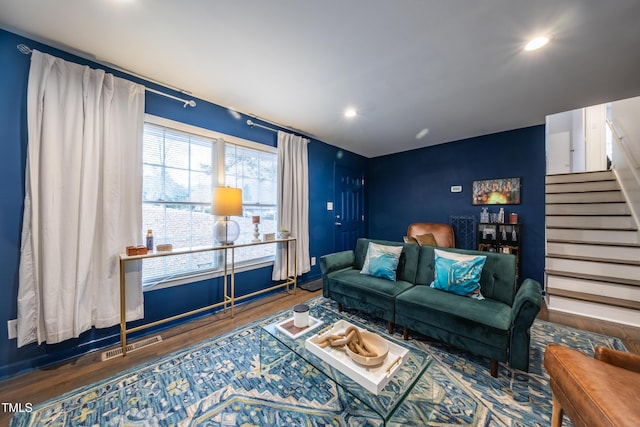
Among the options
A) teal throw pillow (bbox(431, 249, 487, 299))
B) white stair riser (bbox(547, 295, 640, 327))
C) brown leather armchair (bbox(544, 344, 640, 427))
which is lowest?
white stair riser (bbox(547, 295, 640, 327))

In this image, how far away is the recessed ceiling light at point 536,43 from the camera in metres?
1.71

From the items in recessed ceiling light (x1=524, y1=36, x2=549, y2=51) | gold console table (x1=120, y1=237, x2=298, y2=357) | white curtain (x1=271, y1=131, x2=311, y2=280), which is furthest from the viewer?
white curtain (x1=271, y1=131, x2=311, y2=280)

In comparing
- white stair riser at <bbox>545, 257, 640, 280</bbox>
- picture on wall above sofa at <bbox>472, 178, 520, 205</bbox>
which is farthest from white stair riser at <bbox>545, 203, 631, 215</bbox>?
white stair riser at <bbox>545, 257, 640, 280</bbox>

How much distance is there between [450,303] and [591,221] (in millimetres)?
3048

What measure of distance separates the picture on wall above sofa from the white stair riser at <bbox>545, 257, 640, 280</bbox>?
970 millimetres

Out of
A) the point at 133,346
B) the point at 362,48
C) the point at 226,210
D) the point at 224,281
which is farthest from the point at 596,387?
the point at 133,346

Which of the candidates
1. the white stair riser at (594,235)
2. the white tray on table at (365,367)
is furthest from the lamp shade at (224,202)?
the white stair riser at (594,235)

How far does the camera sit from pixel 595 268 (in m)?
2.84

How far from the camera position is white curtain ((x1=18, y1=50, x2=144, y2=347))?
1.68 meters

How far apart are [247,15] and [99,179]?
1809 mm

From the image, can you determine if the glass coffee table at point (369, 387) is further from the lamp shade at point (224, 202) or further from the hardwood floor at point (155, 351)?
the lamp shade at point (224, 202)

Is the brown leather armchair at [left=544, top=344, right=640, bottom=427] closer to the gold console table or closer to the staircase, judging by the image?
the staircase

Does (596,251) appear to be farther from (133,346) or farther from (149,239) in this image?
(133,346)

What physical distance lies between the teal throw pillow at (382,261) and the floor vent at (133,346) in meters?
2.18
